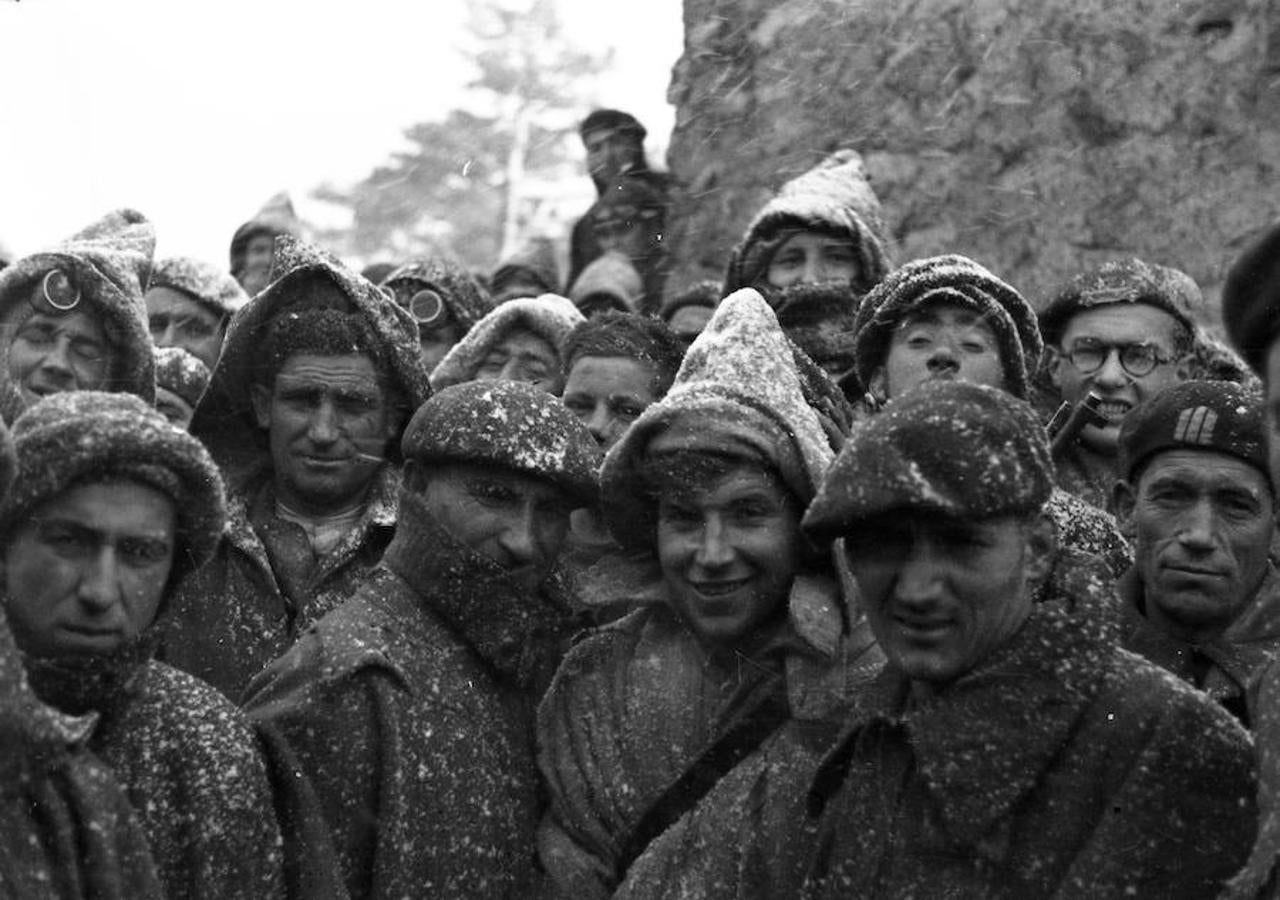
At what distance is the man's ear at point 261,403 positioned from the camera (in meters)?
5.69

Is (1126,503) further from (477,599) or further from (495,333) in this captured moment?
(495,333)

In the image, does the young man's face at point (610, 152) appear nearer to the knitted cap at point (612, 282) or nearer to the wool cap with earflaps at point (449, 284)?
the knitted cap at point (612, 282)

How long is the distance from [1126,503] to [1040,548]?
118cm

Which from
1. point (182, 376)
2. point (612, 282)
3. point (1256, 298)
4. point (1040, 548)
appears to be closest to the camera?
point (1256, 298)

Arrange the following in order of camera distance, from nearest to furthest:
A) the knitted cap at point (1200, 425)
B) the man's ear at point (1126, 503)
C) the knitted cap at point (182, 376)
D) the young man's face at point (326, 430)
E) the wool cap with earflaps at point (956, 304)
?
the knitted cap at point (1200, 425) < the man's ear at point (1126, 503) < the young man's face at point (326, 430) < the wool cap with earflaps at point (956, 304) < the knitted cap at point (182, 376)

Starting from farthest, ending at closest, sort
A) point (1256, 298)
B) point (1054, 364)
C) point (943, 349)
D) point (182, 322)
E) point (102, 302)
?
point (182, 322)
point (1054, 364)
point (102, 302)
point (943, 349)
point (1256, 298)

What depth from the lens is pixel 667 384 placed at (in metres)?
6.07

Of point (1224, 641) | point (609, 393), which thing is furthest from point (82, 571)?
point (1224, 641)

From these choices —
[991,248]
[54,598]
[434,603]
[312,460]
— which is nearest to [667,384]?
[312,460]

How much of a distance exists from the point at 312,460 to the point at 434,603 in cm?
100

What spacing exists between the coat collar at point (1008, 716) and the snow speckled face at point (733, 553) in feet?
2.68

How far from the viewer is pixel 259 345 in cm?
570

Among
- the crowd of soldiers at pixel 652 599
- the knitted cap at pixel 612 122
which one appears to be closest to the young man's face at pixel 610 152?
the knitted cap at pixel 612 122

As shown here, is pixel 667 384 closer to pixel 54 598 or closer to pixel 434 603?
pixel 434 603
